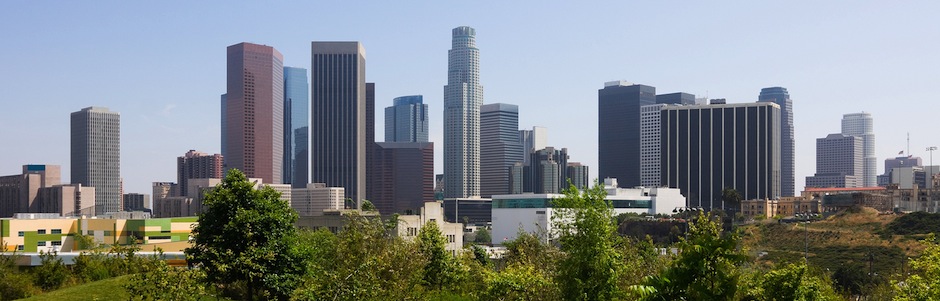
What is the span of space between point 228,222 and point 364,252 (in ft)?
48.7

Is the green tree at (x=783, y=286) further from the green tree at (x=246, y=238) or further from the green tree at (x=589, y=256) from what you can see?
the green tree at (x=246, y=238)

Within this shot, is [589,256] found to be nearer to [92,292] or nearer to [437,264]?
[437,264]

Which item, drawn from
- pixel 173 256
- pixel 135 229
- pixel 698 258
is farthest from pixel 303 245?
pixel 135 229

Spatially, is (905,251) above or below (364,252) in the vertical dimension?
below

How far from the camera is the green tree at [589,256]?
34750 mm

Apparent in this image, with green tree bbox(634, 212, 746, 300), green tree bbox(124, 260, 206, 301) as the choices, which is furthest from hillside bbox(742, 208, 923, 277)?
green tree bbox(124, 260, 206, 301)

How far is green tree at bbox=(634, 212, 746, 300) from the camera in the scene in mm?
22344

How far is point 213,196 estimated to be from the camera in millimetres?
47344

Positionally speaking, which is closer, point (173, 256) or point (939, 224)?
point (173, 256)

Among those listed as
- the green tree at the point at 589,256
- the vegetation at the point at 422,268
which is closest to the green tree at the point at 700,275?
the vegetation at the point at 422,268

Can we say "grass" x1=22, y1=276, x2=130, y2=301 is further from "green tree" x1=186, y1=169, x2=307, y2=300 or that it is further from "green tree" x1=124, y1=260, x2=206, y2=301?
"green tree" x1=124, y1=260, x2=206, y2=301

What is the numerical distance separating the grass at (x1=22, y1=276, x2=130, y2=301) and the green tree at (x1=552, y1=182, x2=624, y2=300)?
Result: 84.8 feet

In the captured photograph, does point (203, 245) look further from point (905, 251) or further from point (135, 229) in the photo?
point (905, 251)

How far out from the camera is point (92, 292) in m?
50.9
